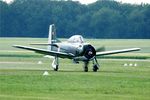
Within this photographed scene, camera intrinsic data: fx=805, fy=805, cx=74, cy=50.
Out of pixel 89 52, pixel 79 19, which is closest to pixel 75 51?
pixel 89 52

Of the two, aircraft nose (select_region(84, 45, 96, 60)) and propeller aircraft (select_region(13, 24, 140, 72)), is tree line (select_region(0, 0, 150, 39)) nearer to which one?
propeller aircraft (select_region(13, 24, 140, 72))

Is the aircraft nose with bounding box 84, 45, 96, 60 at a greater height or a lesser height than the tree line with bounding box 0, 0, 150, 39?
greater

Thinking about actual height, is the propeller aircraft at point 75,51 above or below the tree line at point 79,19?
above

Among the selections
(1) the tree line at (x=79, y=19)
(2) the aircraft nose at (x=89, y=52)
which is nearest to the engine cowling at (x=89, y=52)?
(2) the aircraft nose at (x=89, y=52)

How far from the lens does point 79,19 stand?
155 m

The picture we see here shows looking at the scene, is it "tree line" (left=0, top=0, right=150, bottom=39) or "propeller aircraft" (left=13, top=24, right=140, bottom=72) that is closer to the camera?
"propeller aircraft" (left=13, top=24, right=140, bottom=72)

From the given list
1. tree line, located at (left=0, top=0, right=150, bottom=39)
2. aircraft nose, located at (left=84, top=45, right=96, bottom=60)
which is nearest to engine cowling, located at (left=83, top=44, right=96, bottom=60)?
aircraft nose, located at (left=84, top=45, right=96, bottom=60)

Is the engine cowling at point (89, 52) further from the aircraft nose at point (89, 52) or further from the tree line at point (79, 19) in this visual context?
the tree line at point (79, 19)

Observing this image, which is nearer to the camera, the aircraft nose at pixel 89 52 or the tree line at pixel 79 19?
the aircraft nose at pixel 89 52

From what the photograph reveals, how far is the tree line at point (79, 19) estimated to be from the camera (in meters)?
146

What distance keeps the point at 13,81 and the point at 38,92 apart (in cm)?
499

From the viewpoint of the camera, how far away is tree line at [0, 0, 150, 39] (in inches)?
5728

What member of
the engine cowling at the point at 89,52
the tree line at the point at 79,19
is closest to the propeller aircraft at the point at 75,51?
the engine cowling at the point at 89,52

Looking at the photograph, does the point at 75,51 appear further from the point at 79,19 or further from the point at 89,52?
the point at 79,19
